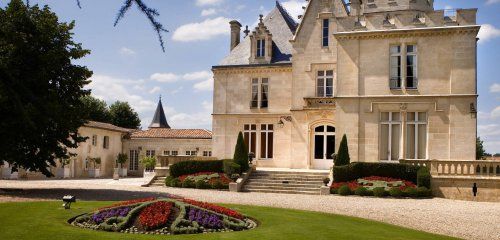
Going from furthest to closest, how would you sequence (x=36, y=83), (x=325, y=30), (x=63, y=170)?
1. (x=63, y=170)
2. (x=325, y=30)
3. (x=36, y=83)

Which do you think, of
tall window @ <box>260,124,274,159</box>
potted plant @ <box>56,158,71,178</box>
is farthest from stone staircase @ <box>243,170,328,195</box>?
potted plant @ <box>56,158,71,178</box>

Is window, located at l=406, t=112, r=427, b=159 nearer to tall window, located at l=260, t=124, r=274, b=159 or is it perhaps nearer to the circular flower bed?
tall window, located at l=260, t=124, r=274, b=159

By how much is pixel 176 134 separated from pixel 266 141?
13255 millimetres

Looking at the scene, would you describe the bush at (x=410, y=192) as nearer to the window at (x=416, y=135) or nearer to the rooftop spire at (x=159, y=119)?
the window at (x=416, y=135)

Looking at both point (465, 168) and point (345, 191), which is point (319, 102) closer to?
point (345, 191)

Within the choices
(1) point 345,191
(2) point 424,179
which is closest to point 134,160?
(1) point 345,191

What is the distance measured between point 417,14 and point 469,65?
4.18 meters

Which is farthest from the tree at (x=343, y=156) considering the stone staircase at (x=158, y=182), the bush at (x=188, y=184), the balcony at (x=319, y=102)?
the stone staircase at (x=158, y=182)

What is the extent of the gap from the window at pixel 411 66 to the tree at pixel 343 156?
469 cm

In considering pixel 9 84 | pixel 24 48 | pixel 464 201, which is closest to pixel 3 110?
pixel 9 84

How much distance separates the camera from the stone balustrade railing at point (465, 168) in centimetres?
2188

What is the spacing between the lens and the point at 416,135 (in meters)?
25.3

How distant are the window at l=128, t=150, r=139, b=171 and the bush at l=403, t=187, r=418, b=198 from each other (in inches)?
1063

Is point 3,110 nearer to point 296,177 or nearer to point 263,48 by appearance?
point 296,177
